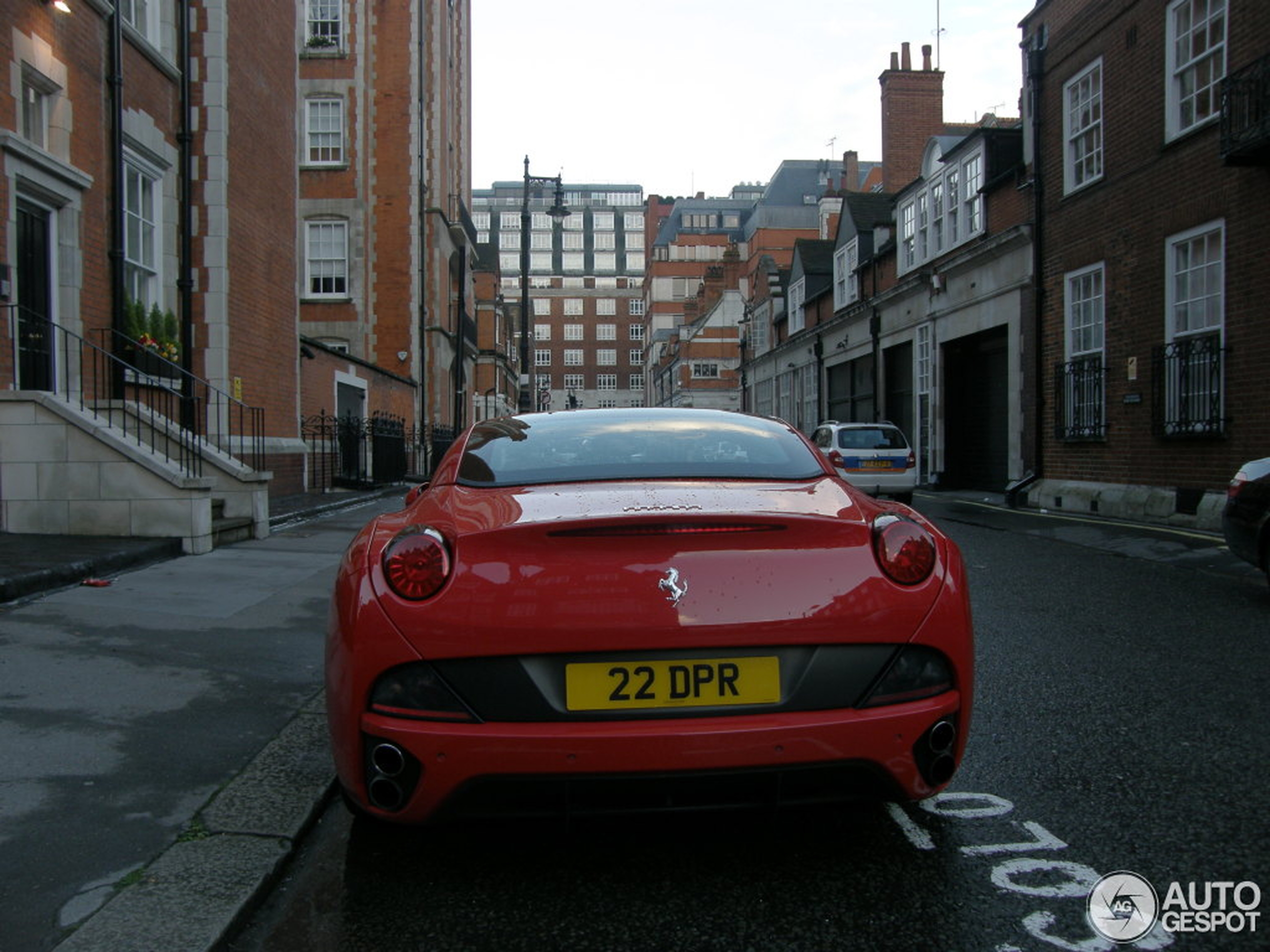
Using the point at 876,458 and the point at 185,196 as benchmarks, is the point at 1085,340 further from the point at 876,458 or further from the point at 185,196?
the point at 185,196

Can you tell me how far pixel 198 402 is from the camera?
41.0ft

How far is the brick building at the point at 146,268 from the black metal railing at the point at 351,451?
1816 mm

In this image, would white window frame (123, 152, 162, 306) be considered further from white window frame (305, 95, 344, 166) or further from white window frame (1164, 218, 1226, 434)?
white window frame (305, 95, 344, 166)

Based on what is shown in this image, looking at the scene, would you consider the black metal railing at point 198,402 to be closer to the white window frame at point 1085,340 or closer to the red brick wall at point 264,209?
the red brick wall at point 264,209

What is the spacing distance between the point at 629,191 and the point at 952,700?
13635 cm

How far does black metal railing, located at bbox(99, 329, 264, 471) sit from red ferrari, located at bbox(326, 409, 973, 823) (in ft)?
27.8

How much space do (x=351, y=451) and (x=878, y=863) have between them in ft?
57.7

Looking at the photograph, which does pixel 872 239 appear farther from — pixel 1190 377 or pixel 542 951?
pixel 542 951

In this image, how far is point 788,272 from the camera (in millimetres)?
41219

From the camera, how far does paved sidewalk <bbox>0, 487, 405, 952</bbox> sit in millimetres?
2422

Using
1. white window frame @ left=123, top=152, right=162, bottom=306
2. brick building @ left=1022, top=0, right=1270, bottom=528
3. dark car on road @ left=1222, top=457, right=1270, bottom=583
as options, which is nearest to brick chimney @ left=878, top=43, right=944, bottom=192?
brick building @ left=1022, top=0, right=1270, bottom=528

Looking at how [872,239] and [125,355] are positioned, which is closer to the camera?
[125,355]

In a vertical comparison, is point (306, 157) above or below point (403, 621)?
above

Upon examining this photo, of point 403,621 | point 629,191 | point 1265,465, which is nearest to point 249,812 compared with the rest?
point 403,621
